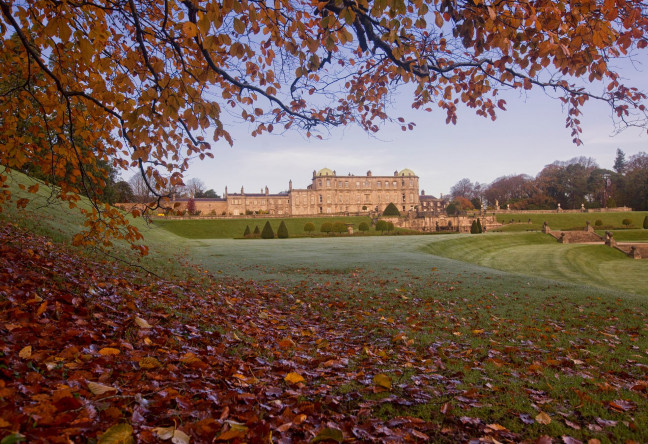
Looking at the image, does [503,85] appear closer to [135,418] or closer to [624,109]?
[624,109]

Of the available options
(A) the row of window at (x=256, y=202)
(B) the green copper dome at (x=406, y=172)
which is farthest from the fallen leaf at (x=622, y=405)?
(B) the green copper dome at (x=406, y=172)

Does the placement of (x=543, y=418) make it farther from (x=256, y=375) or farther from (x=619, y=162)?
(x=619, y=162)

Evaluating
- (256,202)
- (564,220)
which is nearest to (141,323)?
(564,220)

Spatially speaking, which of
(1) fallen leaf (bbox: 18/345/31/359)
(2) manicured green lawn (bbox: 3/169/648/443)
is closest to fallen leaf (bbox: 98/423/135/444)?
(1) fallen leaf (bbox: 18/345/31/359)

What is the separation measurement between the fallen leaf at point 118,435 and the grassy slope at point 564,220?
53351 millimetres

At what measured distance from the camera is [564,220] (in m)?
56.2

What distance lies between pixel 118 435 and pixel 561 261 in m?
25.4

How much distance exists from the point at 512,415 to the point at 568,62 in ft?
11.5

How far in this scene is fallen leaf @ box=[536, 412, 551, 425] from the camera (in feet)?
7.76

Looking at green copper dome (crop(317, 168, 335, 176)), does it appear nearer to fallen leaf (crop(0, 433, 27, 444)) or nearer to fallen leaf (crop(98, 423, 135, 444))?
fallen leaf (crop(98, 423, 135, 444))

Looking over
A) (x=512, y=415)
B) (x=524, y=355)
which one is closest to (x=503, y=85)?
(x=524, y=355)

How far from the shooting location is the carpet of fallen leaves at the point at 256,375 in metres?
1.91

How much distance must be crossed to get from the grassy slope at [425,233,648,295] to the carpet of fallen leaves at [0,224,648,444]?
14315 mm

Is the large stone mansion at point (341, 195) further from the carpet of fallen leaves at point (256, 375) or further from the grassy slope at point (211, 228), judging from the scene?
the carpet of fallen leaves at point (256, 375)
